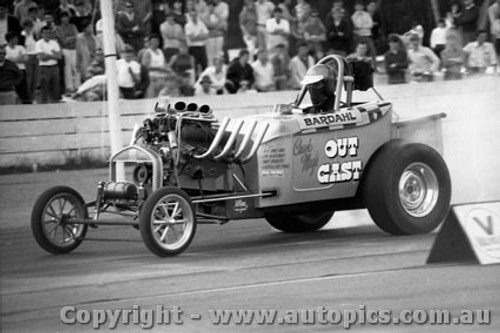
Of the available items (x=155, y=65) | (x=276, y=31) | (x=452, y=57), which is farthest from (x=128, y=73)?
(x=452, y=57)

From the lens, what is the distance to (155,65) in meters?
17.2

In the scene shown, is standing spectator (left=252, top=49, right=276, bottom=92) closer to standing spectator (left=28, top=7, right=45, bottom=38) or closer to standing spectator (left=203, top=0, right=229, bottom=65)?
standing spectator (left=203, top=0, right=229, bottom=65)

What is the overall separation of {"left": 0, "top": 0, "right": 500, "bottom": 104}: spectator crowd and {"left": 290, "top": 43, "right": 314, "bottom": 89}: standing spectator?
0.02 metres

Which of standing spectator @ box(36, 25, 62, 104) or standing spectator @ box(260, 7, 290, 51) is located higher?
standing spectator @ box(260, 7, 290, 51)

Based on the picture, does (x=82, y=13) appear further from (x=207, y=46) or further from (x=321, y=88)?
(x=321, y=88)

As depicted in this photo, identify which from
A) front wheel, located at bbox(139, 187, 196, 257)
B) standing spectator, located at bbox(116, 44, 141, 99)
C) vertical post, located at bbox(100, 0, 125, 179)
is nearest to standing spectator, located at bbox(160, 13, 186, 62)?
standing spectator, located at bbox(116, 44, 141, 99)

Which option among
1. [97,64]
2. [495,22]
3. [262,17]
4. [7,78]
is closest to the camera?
[7,78]

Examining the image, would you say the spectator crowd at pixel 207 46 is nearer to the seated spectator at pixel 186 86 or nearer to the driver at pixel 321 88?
the seated spectator at pixel 186 86

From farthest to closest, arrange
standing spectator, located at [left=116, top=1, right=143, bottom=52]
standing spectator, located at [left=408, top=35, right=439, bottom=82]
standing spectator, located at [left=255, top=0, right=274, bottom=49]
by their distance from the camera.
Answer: standing spectator, located at [left=408, top=35, right=439, bottom=82]
standing spectator, located at [left=255, top=0, right=274, bottom=49]
standing spectator, located at [left=116, top=1, right=143, bottom=52]

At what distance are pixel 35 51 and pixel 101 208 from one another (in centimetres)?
652

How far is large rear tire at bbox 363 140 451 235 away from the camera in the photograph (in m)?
10.6

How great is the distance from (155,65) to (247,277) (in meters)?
8.72

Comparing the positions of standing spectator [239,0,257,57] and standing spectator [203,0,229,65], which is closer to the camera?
standing spectator [203,0,229,65]

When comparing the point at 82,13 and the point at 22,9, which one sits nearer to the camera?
the point at 22,9
